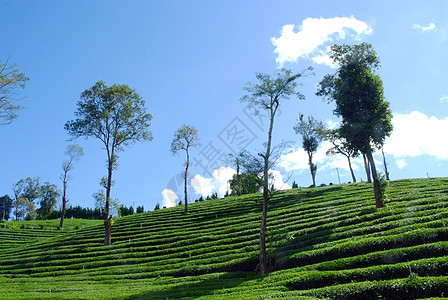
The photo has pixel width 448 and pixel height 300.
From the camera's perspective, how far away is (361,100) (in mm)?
35219

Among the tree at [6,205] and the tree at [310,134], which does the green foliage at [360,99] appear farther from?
the tree at [6,205]

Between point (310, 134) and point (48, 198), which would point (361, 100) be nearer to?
point (310, 134)

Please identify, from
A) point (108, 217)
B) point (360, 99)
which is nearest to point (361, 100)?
point (360, 99)

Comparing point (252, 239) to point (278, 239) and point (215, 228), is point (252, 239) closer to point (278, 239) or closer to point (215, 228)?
point (278, 239)

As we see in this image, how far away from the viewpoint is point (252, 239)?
2238 centimetres

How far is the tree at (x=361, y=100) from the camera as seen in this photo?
34.7m

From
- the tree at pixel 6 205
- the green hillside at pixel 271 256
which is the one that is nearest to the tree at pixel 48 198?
the tree at pixel 6 205

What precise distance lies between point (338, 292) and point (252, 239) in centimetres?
1179

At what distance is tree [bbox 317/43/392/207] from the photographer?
34.7 m

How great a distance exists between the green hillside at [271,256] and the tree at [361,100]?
25.9 ft

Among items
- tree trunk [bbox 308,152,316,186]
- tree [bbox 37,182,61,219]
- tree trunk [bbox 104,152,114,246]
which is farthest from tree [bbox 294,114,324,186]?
tree [bbox 37,182,61,219]

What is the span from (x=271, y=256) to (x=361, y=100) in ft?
80.8

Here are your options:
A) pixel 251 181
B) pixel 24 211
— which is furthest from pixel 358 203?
pixel 24 211

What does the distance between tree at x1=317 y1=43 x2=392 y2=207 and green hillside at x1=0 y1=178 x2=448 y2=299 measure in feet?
25.9
